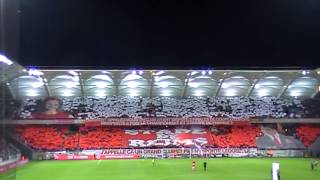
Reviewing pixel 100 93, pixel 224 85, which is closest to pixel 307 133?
pixel 224 85

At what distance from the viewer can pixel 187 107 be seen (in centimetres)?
6750

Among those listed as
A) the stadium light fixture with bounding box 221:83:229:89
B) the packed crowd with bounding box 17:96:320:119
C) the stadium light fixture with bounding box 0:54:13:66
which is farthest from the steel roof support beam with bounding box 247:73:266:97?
the stadium light fixture with bounding box 0:54:13:66

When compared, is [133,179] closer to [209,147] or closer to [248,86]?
[209,147]

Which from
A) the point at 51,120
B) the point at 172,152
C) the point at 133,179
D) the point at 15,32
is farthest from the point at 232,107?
the point at 15,32

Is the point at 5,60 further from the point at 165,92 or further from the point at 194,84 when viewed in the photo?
the point at 165,92

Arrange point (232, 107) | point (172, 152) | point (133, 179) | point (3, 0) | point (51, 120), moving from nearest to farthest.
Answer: point (3, 0) → point (133, 179) → point (172, 152) → point (51, 120) → point (232, 107)

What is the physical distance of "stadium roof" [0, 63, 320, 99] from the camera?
185ft

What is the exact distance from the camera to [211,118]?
209 ft

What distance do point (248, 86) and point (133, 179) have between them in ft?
117

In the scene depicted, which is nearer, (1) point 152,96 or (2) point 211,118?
(2) point 211,118

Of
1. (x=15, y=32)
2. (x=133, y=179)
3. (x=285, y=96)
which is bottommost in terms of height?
(x=133, y=179)

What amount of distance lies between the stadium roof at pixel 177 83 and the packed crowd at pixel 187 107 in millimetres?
1197

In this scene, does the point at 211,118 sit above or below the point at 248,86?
below

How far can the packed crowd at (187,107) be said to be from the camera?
216 ft
